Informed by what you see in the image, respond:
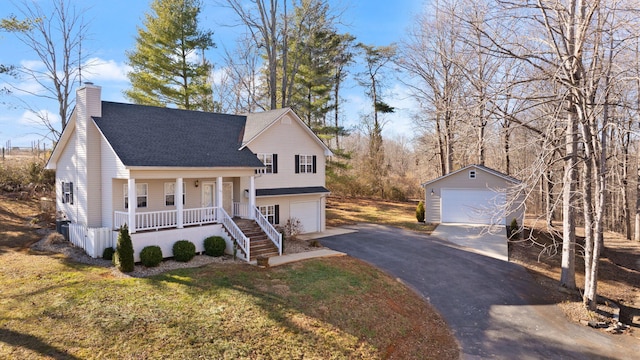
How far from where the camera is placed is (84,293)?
1041 centimetres

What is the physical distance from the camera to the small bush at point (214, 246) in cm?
1518

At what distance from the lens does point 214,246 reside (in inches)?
599

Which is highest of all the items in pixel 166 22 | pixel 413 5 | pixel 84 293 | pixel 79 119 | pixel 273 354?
pixel 413 5

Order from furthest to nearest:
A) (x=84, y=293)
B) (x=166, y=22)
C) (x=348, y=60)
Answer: (x=348, y=60), (x=166, y=22), (x=84, y=293)

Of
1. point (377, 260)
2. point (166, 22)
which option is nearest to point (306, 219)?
point (377, 260)

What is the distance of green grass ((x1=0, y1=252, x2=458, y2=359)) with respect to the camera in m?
8.13

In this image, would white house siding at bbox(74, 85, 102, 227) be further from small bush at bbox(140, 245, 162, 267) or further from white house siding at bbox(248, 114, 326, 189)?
white house siding at bbox(248, 114, 326, 189)

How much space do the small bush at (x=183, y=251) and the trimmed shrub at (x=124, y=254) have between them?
1790 mm

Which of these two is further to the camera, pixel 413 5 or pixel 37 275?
pixel 413 5

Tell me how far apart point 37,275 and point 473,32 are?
16555 mm

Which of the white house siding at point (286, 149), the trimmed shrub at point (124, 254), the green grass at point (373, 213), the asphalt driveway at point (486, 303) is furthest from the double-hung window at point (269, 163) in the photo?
the trimmed shrub at point (124, 254)

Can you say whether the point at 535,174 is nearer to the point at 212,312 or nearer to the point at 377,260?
the point at 377,260

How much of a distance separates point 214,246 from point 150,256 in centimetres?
257

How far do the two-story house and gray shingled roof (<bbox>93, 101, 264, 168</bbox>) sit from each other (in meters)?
0.04
